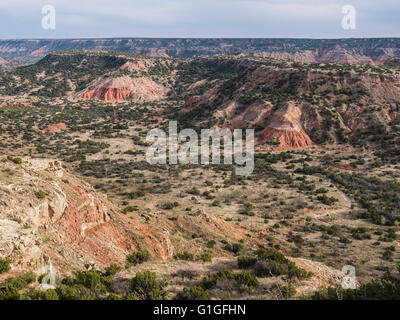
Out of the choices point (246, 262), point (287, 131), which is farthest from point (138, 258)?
point (287, 131)

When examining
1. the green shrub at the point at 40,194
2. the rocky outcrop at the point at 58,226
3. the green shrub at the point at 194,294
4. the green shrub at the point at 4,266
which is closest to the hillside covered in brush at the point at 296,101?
the rocky outcrop at the point at 58,226

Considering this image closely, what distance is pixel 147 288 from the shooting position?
11.3 m

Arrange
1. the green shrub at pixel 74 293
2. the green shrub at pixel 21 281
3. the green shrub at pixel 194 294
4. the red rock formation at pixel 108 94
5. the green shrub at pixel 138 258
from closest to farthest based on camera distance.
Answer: the green shrub at pixel 74 293, the green shrub at pixel 21 281, the green shrub at pixel 194 294, the green shrub at pixel 138 258, the red rock formation at pixel 108 94

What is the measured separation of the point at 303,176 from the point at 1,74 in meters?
162

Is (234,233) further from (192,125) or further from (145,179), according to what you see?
(192,125)

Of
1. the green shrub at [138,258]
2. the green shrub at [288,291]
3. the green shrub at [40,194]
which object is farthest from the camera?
the green shrub at [138,258]

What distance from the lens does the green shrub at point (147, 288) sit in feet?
36.2

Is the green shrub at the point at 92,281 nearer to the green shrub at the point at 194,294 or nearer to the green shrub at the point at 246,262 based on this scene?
the green shrub at the point at 194,294

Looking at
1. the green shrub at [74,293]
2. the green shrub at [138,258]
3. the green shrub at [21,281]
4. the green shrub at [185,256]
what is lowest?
the green shrub at [185,256]

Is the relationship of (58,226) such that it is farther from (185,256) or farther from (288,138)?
(288,138)
